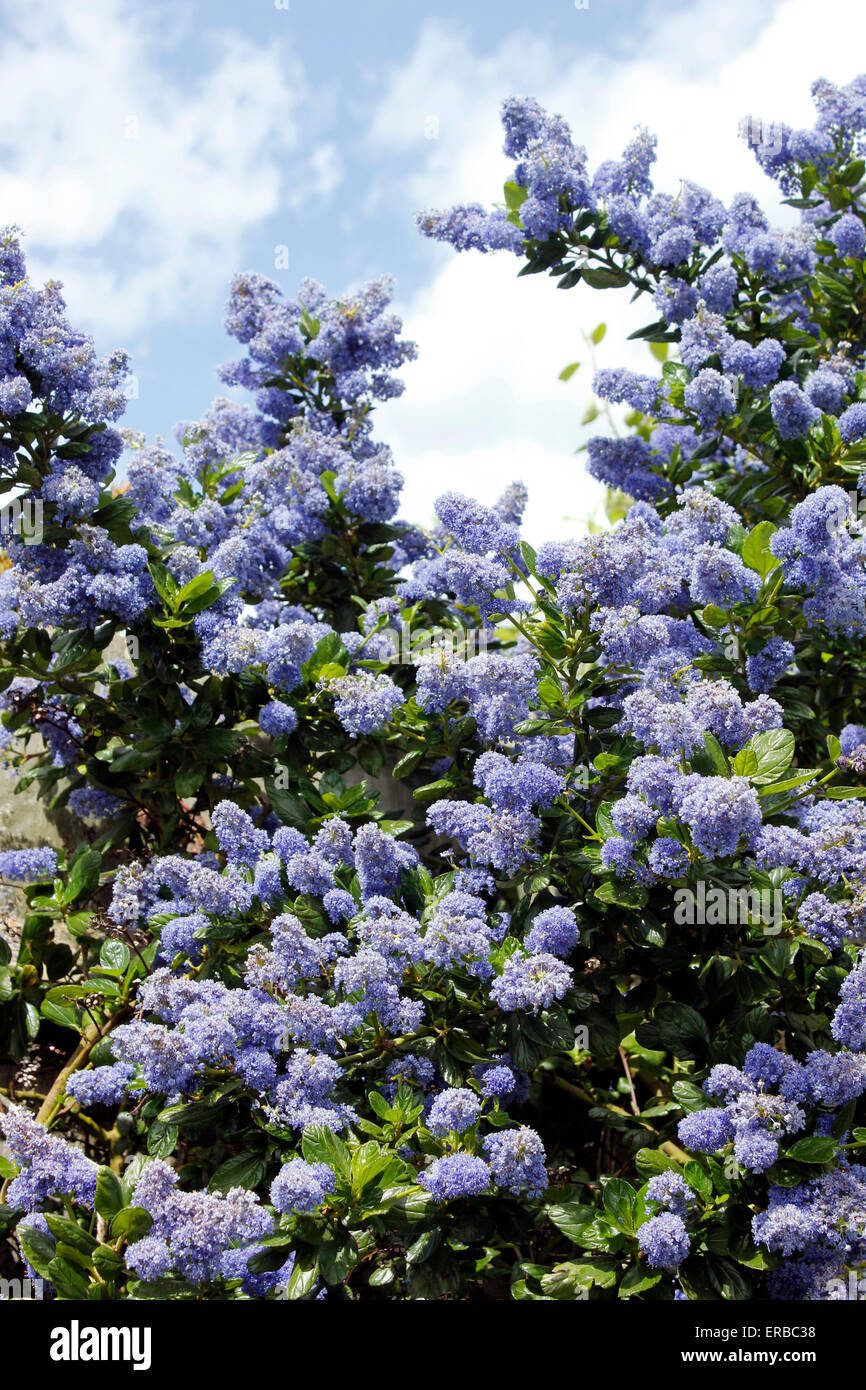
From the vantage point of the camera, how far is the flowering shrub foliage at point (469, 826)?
261 cm

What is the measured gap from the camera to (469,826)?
9.64 ft

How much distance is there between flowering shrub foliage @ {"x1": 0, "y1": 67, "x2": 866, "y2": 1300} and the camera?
2.61 metres

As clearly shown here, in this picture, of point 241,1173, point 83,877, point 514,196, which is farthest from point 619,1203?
point 514,196

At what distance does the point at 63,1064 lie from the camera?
3.97 meters

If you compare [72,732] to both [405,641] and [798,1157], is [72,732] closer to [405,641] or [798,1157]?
[405,641]

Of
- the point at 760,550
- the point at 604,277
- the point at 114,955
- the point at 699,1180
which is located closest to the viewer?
the point at 699,1180

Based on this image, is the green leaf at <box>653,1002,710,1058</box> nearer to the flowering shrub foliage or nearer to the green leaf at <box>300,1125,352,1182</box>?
the flowering shrub foliage

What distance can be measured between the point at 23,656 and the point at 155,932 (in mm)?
1154

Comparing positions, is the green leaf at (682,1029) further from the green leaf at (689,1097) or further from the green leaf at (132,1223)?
the green leaf at (132,1223)

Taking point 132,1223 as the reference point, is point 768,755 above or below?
above

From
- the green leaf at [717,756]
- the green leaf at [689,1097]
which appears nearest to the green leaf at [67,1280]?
the green leaf at [689,1097]

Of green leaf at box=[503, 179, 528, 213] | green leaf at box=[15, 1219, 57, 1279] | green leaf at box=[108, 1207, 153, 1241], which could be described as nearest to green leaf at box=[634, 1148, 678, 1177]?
green leaf at box=[108, 1207, 153, 1241]

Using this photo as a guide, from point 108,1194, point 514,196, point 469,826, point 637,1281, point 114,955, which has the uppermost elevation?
point 514,196

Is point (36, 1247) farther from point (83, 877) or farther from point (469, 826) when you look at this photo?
point (469, 826)
